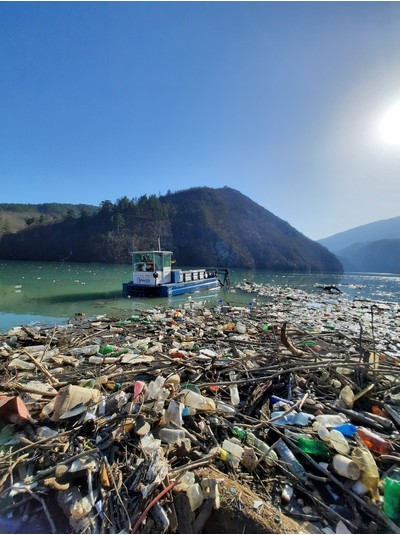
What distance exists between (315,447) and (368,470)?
46 cm

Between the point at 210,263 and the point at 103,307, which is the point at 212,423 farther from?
the point at 210,263

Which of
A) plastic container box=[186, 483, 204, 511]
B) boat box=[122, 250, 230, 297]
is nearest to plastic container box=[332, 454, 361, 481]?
plastic container box=[186, 483, 204, 511]

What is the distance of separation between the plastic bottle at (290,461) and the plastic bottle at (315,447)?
0.16 meters

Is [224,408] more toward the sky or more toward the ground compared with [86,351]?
more toward the sky

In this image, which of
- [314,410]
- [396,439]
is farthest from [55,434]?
[396,439]

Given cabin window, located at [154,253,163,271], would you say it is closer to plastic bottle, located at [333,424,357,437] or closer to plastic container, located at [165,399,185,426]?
plastic container, located at [165,399,185,426]

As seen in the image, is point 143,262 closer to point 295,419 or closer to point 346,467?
point 295,419

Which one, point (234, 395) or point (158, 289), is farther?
point (158, 289)

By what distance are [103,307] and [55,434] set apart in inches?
487

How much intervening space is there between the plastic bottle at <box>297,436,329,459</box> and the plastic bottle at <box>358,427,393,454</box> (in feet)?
1.52

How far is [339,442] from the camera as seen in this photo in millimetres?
2514

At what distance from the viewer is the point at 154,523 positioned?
1.80 meters

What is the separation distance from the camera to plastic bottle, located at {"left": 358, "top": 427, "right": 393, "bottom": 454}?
253 cm

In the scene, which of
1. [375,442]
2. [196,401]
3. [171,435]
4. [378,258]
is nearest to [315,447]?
[375,442]
